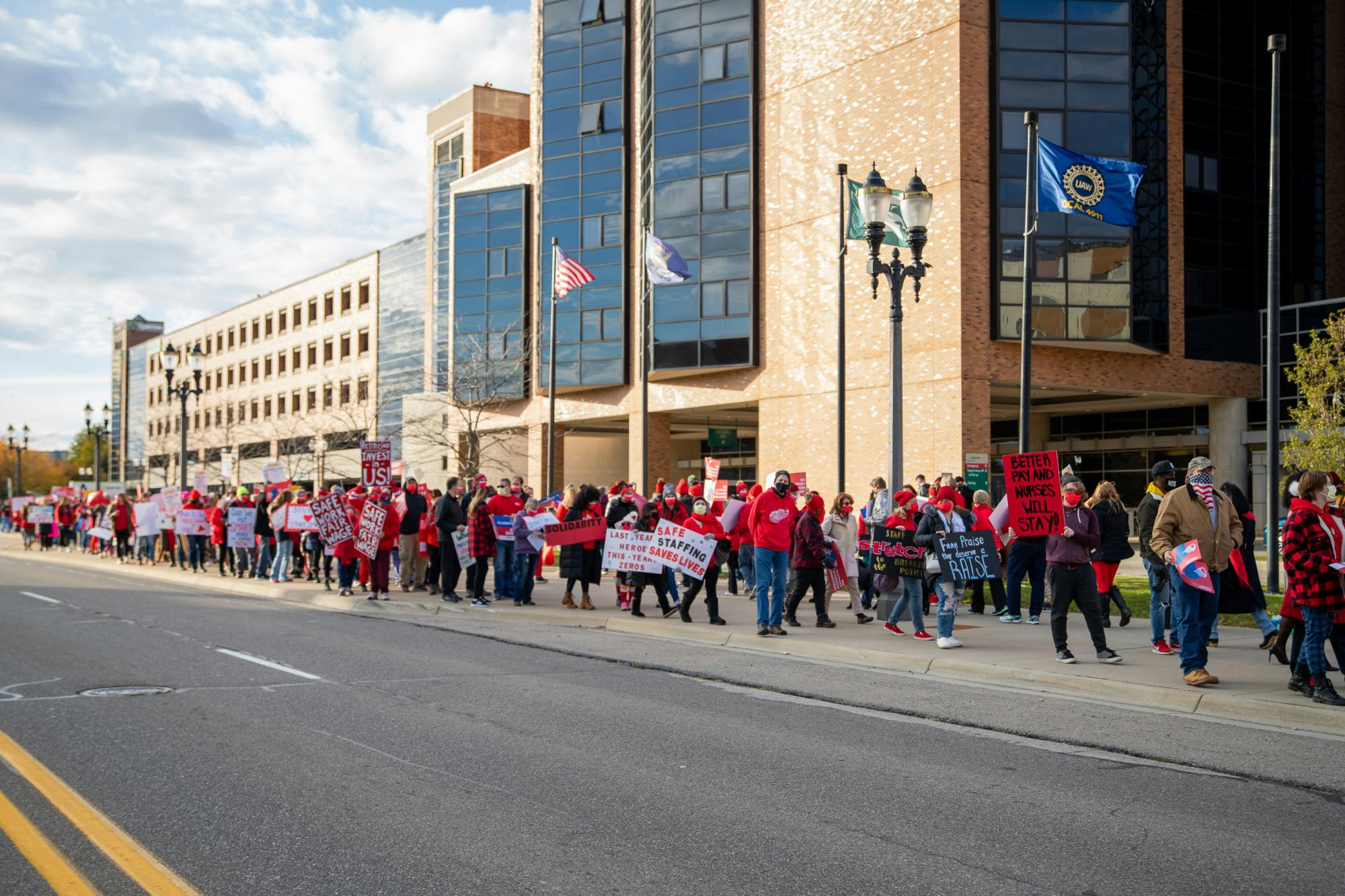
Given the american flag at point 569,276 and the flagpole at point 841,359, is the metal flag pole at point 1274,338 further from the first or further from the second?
the american flag at point 569,276

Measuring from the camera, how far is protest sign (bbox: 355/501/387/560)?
18344 millimetres

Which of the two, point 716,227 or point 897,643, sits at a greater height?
point 716,227

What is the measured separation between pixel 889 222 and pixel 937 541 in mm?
9851

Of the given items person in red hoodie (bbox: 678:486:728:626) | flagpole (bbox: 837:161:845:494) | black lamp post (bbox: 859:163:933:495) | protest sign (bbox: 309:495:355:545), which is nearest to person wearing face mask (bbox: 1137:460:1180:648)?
black lamp post (bbox: 859:163:933:495)

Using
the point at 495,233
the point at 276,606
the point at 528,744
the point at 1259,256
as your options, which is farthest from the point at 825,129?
the point at 528,744

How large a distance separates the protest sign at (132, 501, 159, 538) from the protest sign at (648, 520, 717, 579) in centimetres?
1992

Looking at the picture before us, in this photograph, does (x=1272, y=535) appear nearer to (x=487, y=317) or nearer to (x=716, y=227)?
(x=716, y=227)

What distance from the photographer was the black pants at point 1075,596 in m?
11.2

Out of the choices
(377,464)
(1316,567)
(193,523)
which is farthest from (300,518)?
(1316,567)

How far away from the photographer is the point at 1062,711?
31.2 ft

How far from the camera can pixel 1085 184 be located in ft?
65.4

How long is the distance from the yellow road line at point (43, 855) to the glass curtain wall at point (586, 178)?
37255 mm

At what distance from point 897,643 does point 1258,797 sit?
256 inches

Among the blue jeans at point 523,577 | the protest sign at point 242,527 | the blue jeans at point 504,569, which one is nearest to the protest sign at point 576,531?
the blue jeans at point 523,577
